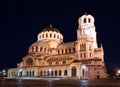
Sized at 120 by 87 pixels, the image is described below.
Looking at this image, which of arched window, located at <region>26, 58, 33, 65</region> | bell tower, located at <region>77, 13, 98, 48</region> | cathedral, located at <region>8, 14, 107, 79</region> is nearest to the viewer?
cathedral, located at <region>8, 14, 107, 79</region>

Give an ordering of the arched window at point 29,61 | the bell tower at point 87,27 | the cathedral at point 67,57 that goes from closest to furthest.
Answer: the cathedral at point 67,57 → the bell tower at point 87,27 → the arched window at point 29,61

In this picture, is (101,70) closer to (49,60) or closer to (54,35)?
(49,60)

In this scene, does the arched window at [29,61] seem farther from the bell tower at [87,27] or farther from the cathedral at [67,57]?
the bell tower at [87,27]

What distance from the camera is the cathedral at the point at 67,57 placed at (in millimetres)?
68312

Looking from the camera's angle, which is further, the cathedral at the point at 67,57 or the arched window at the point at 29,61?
the arched window at the point at 29,61

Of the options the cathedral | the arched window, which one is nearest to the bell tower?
the cathedral

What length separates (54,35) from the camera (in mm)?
93125

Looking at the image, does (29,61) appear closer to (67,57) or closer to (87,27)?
(67,57)

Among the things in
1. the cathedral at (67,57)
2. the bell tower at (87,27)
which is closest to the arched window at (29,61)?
the cathedral at (67,57)

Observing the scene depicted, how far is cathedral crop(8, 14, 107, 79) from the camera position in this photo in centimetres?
6831

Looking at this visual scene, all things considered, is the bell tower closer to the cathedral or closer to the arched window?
the cathedral

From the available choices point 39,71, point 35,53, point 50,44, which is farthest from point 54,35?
point 39,71

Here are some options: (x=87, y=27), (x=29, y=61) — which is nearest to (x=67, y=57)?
(x=87, y=27)

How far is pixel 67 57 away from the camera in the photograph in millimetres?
77875
